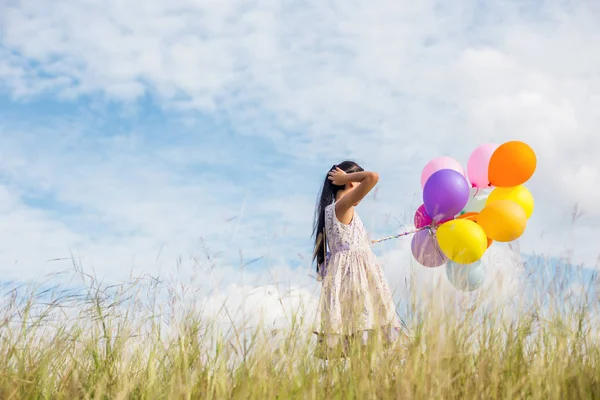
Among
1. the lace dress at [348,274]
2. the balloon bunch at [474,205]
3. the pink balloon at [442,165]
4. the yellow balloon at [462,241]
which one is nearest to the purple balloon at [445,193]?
the balloon bunch at [474,205]

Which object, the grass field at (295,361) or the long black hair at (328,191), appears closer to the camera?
the grass field at (295,361)

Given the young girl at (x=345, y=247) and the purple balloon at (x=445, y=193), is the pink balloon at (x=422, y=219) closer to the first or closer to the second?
the purple balloon at (x=445, y=193)

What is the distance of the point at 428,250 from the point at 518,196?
34.6 inches

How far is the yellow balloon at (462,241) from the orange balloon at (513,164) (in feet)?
1.89

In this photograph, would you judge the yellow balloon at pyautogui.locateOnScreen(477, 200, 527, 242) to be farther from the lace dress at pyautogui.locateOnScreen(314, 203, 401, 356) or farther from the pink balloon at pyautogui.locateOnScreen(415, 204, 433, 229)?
the lace dress at pyautogui.locateOnScreen(314, 203, 401, 356)

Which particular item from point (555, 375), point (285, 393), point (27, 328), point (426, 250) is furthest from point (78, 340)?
point (426, 250)

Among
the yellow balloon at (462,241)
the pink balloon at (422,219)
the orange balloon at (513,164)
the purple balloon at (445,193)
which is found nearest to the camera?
the yellow balloon at (462,241)

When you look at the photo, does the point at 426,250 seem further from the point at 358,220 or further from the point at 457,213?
the point at 358,220

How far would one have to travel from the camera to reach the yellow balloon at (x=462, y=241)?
450 cm

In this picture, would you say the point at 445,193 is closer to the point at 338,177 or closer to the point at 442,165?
the point at 442,165

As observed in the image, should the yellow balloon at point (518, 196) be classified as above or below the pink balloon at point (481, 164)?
below

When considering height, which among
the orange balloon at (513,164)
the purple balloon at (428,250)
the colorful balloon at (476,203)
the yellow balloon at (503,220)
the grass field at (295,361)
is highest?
the orange balloon at (513,164)

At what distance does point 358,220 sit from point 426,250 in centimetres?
88

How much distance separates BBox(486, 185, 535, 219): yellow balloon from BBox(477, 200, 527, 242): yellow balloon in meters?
0.23
